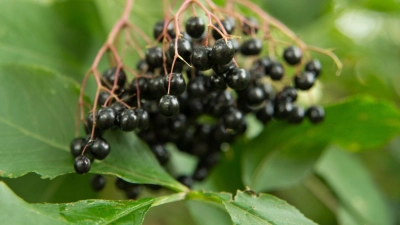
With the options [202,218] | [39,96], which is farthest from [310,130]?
[39,96]

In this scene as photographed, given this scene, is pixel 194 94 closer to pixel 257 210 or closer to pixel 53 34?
pixel 257 210

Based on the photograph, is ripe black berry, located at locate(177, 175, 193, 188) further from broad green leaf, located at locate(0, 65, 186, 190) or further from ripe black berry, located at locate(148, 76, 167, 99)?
ripe black berry, located at locate(148, 76, 167, 99)

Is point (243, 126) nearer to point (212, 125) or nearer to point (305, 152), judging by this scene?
point (212, 125)

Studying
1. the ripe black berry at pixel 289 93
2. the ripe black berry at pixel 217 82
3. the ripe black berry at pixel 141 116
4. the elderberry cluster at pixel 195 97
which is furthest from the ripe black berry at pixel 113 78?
the ripe black berry at pixel 289 93

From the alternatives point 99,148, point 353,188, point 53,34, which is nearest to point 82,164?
point 99,148

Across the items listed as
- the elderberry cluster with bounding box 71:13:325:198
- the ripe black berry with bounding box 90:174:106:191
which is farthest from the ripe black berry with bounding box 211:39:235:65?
the ripe black berry with bounding box 90:174:106:191

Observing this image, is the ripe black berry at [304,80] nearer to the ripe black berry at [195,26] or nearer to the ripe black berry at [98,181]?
the ripe black berry at [195,26]
